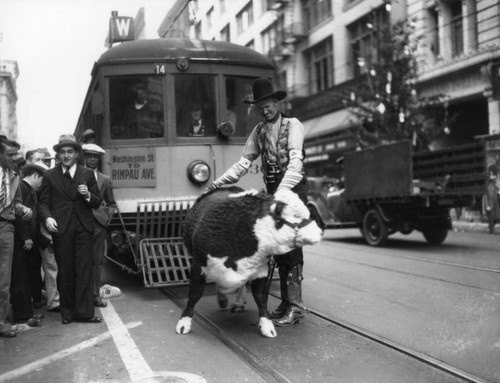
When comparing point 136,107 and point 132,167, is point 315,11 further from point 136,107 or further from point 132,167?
point 132,167

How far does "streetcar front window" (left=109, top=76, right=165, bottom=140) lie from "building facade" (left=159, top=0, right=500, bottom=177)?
2.31m

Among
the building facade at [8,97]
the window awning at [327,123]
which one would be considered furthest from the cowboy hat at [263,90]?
the window awning at [327,123]

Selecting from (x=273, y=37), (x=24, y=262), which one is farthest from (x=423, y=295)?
(x=273, y=37)

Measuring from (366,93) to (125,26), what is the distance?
11364 millimetres

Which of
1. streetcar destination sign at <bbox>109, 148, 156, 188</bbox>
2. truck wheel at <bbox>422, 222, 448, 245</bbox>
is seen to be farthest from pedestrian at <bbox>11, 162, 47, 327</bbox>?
truck wheel at <bbox>422, 222, 448, 245</bbox>

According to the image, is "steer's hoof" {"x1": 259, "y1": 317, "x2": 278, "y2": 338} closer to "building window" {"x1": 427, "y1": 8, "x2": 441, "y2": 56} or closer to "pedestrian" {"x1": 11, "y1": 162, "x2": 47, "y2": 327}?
"pedestrian" {"x1": 11, "y1": 162, "x2": 47, "y2": 327}

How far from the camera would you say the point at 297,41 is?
30141 mm

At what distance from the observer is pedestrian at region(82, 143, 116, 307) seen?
19.2 feet

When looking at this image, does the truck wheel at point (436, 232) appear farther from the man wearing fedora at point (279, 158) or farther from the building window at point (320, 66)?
the building window at point (320, 66)

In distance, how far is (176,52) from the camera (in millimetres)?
7262

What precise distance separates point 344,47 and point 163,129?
20.6 meters

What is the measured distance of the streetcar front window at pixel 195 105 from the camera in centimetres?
728

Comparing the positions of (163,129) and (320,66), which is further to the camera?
(320,66)

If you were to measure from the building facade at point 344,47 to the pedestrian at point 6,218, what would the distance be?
15.6 ft
